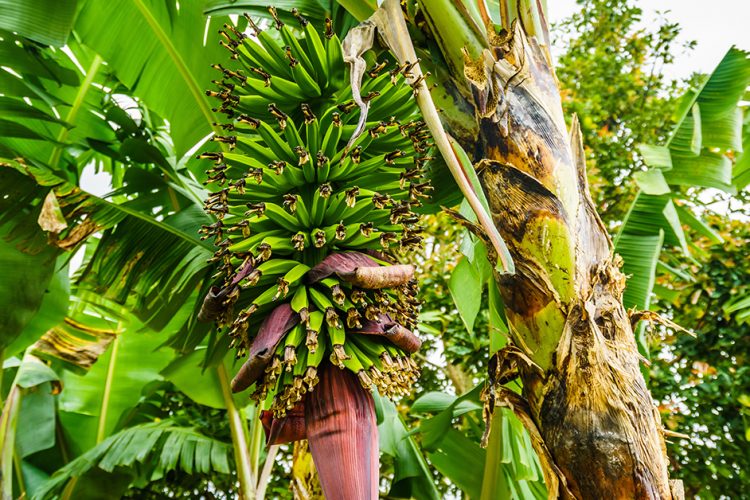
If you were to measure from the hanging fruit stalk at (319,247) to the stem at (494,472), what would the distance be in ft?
2.61

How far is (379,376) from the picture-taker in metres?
0.83

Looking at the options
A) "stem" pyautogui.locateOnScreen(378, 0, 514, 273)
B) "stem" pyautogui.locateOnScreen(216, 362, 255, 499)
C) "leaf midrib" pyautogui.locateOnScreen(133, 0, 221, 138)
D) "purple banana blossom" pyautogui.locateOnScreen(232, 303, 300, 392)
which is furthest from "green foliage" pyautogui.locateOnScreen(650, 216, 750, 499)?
"purple banana blossom" pyautogui.locateOnScreen(232, 303, 300, 392)

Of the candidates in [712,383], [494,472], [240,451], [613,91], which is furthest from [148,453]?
[613,91]

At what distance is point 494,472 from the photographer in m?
1.66

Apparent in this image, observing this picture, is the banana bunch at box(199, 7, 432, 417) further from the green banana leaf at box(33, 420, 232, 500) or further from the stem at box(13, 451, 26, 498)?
the stem at box(13, 451, 26, 498)

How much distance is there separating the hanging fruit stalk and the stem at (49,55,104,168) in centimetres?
128

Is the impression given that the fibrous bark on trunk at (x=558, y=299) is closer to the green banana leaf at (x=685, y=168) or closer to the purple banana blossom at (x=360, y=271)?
the purple banana blossom at (x=360, y=271)

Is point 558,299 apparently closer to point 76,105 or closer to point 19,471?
point 76,105

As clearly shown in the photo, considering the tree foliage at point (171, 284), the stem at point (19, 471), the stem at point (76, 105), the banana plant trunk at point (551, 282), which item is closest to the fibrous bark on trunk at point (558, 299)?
the banana plant trunk at point (551, 282)

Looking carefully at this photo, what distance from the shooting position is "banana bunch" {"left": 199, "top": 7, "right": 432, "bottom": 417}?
0.84 meters

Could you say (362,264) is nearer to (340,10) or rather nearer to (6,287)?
(340,10)

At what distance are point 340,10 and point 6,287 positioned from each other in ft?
4.13

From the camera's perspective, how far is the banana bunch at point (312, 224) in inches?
32.9

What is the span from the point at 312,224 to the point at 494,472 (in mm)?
1017
